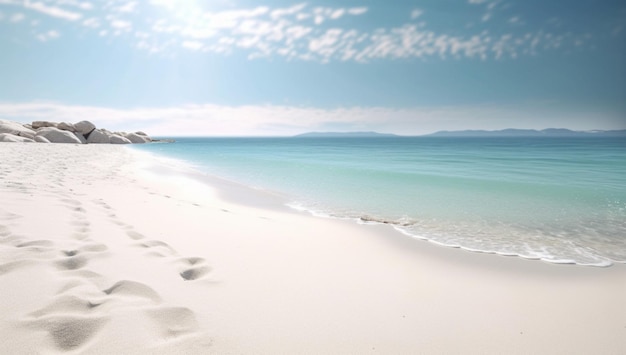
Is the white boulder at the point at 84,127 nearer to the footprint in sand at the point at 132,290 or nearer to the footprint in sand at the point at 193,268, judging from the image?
the footprint in sand at the point at 193,268

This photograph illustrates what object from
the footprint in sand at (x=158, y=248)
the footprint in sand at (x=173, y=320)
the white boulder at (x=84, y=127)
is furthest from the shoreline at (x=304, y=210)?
the white boulder at (x=84, y=127)

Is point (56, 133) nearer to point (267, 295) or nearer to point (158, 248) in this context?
point (158, 248)

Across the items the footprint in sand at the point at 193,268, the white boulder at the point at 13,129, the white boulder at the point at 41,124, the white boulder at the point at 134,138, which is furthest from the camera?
the white boulder at the point at 134,138

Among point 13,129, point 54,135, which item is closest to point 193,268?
point 13,129

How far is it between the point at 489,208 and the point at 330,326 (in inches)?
337

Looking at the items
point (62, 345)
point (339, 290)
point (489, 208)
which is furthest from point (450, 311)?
point (489, 208)

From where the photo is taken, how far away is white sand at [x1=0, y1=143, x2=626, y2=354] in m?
2.21

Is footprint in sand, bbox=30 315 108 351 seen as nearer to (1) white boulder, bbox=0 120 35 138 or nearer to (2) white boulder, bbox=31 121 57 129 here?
(1) white boulder, bbox=0 120 35 138

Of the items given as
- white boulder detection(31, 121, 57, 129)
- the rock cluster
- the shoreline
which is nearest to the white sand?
the shoreline

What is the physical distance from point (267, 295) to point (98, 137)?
7391cm

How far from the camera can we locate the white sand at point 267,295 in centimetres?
221

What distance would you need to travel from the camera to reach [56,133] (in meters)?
48.3

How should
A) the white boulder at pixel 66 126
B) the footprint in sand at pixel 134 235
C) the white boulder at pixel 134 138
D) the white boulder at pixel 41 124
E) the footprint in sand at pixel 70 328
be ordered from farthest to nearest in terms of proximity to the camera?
the white boulder at pixel 134 138 < the white boulder at pixel 66 126 < the white boulder at pixel 41 124 < the footprint in sand at pixel 134 235 < the footprint in sand at pixel 70 328

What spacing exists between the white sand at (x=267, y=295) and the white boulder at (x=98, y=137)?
6900 cm
